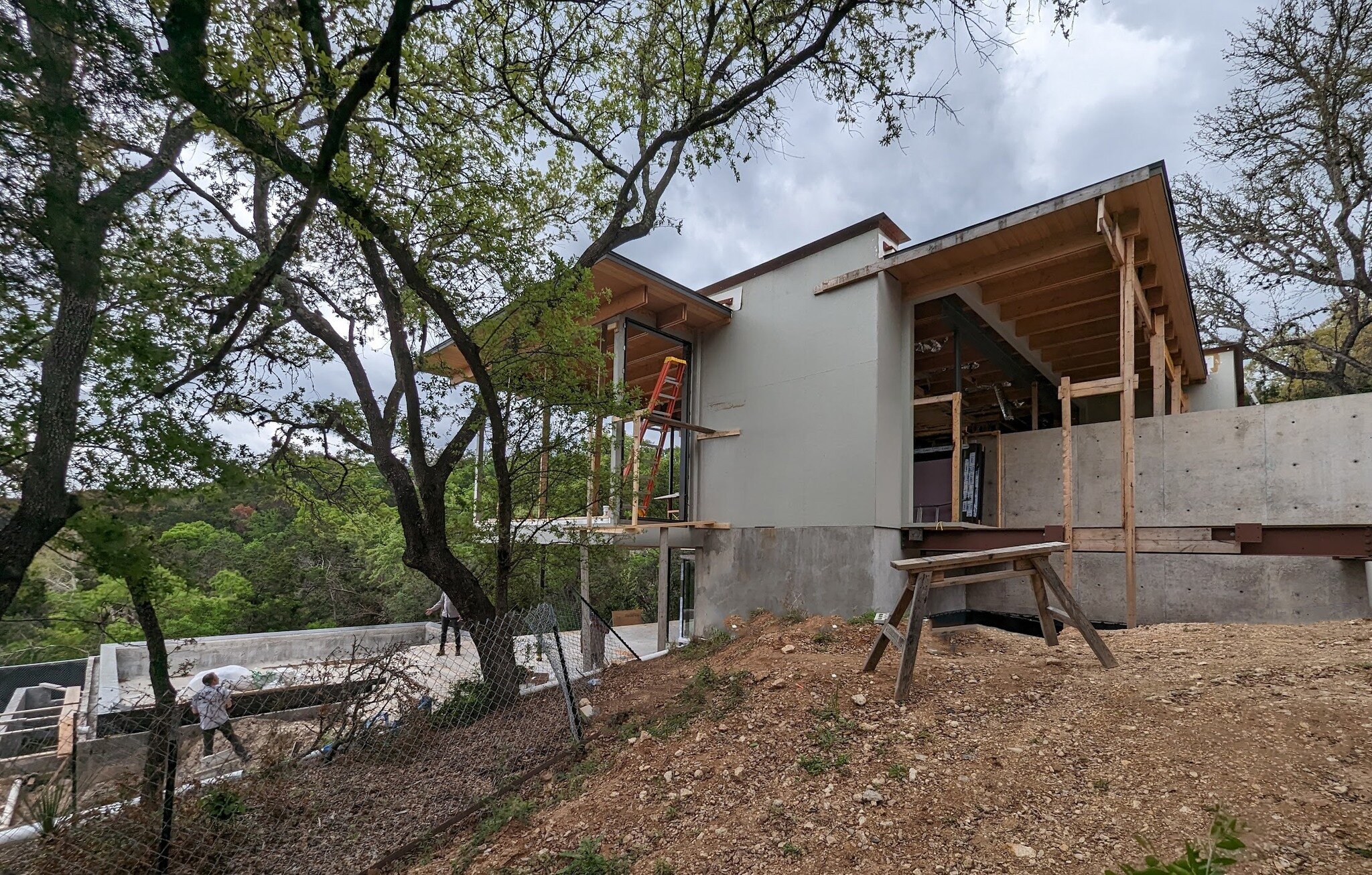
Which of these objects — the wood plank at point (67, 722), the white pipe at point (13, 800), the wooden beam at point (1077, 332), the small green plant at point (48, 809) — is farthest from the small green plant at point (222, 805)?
the wooden beam at point (1077, 332)

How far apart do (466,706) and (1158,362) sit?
977cm

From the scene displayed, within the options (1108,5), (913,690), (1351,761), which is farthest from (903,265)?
(1351,761)

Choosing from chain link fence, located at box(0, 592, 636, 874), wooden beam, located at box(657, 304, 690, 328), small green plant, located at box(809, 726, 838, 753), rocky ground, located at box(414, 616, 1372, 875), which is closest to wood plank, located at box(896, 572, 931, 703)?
rocky ground, located at box(414, 616, 1372, 875)

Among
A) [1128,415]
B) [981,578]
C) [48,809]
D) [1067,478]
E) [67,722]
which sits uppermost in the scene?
[1128,415]

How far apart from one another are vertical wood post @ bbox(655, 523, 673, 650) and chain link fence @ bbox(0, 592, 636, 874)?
7.77ft

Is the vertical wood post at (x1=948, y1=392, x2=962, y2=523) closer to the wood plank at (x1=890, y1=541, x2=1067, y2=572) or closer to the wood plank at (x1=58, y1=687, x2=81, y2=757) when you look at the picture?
the wood plank at (x1=890, y1=541, x2=1067, y2=572)

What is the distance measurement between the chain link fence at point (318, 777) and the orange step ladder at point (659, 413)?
2.52m

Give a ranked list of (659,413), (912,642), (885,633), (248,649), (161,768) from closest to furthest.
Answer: (161,768) → (912,642) → (885,633) → (659,413) → (248,649)

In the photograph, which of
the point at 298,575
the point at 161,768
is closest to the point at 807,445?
the point at 161,768

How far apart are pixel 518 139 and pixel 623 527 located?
5108 millimetres

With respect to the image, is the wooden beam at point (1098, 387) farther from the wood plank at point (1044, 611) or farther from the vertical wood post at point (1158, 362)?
the wood plank at point (1044, 611)

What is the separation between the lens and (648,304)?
9.02 meters

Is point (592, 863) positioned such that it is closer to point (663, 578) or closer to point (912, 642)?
point (912, 642)

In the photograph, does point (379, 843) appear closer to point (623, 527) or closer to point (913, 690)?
point (913, 690)
